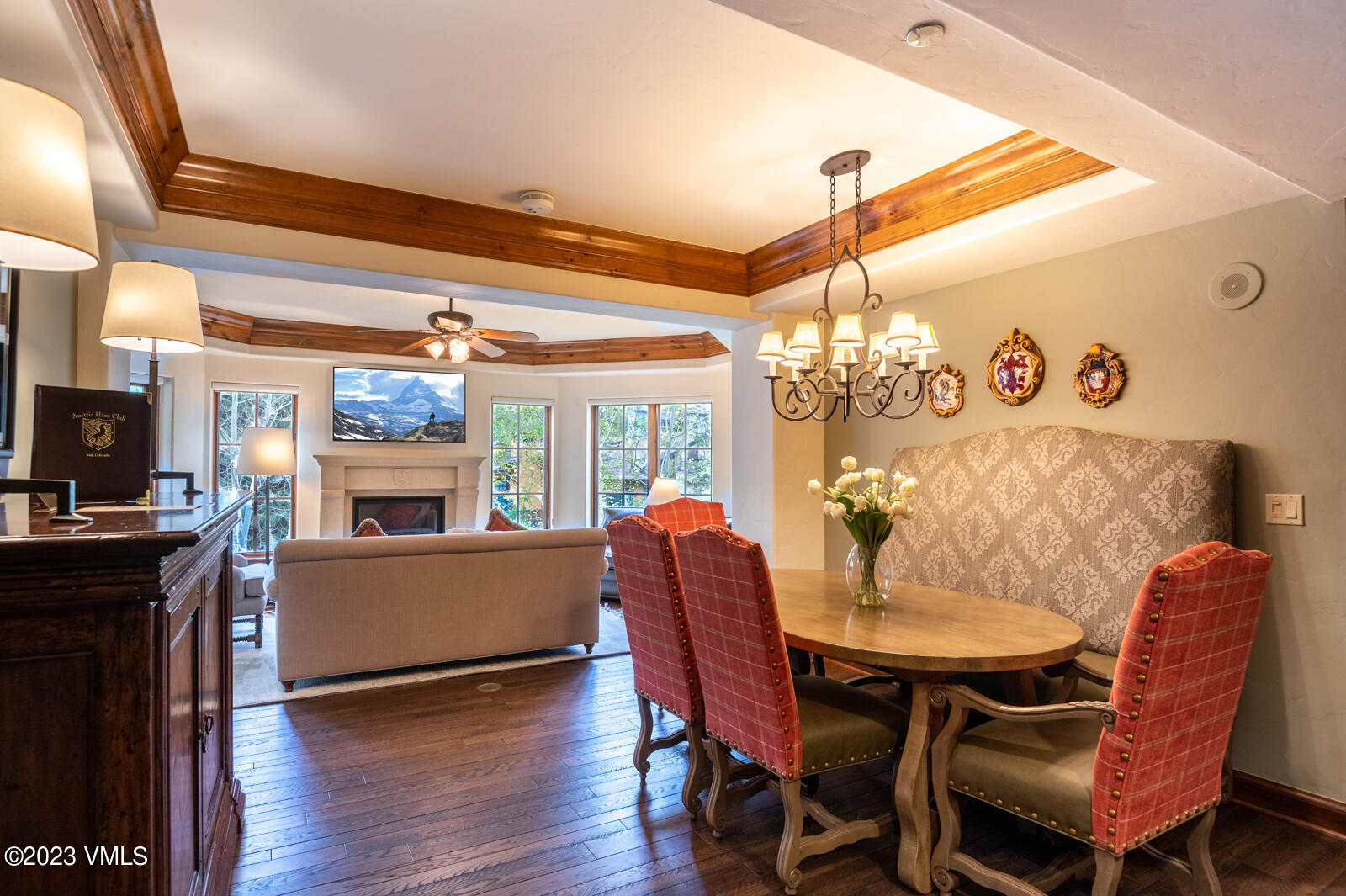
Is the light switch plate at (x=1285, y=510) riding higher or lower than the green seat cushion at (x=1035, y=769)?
higher

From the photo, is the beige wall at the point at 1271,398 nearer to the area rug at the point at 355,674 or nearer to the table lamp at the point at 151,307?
the area rug at the point at 355,674

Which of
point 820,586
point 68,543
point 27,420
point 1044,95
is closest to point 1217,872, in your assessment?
point 820,586

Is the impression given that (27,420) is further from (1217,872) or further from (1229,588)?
(1217,872)

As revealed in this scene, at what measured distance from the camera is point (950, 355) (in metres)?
3.86

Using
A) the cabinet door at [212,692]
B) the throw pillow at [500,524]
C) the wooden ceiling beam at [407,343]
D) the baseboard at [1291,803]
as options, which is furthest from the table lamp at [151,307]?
Answer: the wooden ceiling beam at [407,343]

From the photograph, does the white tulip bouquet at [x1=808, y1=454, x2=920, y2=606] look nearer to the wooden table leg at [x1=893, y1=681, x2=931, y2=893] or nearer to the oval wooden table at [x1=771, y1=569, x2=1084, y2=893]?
the oval wooden table at [x1=771, y1=569, x2=1084, y2=893]

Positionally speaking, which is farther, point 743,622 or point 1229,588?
point 743,622

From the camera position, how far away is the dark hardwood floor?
2.08 metres

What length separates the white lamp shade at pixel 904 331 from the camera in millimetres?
2638

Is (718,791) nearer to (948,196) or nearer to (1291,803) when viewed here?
(1291,803)

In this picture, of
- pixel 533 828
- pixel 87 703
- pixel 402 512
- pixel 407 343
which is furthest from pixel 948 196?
pixel 402 512

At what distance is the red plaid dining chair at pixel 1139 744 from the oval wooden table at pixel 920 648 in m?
0.06

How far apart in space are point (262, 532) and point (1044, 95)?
24.3ft

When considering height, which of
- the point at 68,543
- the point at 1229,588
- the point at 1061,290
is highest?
the point at 1061,290
